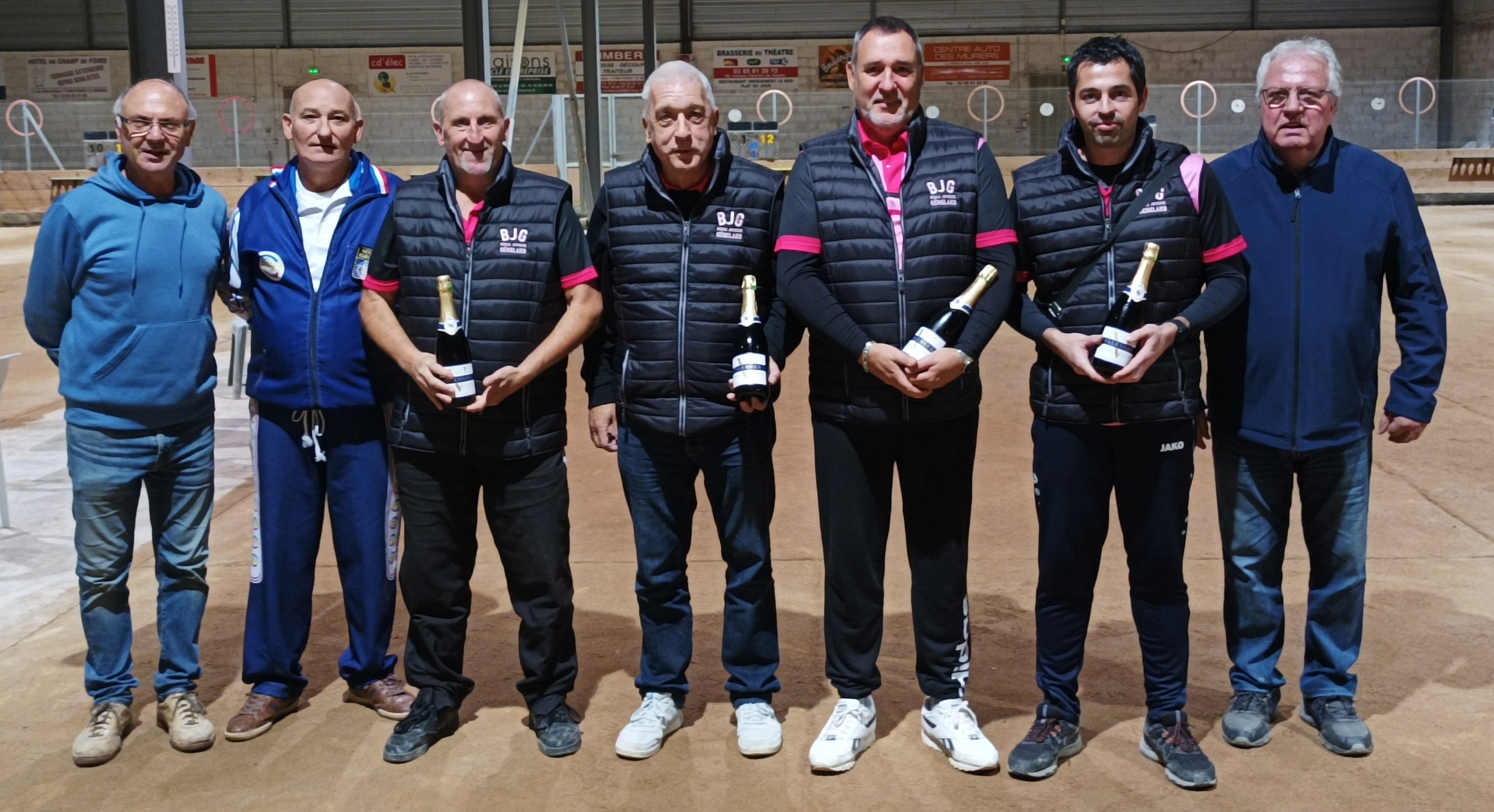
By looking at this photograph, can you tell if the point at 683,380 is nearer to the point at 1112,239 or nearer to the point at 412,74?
the point at 1112,239

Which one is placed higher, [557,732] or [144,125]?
[144,125]

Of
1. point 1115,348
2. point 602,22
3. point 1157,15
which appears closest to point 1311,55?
point 1115,348

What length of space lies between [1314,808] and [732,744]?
159cm

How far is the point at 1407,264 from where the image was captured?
3.99 meters

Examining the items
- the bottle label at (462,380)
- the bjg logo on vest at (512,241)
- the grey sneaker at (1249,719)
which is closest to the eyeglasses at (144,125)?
the bjg logo on vest at (512,241)

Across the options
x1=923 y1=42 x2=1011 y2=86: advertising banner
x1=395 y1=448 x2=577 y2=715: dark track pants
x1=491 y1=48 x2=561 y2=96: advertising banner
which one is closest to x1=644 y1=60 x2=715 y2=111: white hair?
x1=395 y1=448 x2=577 y2=715: dark track pants

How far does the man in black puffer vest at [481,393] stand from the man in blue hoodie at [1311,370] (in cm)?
190

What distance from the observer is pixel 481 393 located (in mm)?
3920

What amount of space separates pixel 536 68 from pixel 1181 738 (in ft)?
103

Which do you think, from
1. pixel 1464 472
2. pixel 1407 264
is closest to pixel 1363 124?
pixel 1464 472

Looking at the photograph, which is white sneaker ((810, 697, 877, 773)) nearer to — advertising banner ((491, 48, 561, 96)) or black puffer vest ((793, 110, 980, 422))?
black puffer vest ((793, 110, 980, 422))

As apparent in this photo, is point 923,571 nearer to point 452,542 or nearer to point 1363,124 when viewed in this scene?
point 452,542

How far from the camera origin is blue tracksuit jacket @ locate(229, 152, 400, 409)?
4172 millimetres

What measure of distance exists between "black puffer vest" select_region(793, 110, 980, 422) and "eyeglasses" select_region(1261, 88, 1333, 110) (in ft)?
2.84
